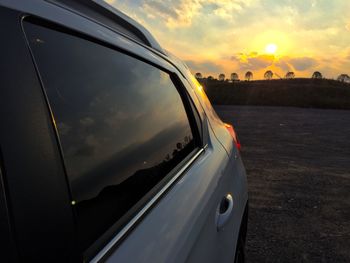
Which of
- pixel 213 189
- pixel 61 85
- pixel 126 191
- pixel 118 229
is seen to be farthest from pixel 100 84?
pixel 213 189

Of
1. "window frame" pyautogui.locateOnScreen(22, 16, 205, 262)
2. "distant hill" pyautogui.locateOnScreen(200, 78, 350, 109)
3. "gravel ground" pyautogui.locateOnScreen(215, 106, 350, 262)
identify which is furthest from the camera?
"distant hill" pyautogui.locateOnScreen(200, 78, 350, 109)

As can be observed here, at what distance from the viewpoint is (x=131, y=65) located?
6.29 feet

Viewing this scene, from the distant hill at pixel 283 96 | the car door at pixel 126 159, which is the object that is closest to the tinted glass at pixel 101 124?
the car door at pixel 126 159

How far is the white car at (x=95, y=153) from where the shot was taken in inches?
39.4

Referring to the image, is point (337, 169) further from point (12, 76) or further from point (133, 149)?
point (12, 76)

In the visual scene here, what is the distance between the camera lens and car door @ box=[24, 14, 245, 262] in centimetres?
127

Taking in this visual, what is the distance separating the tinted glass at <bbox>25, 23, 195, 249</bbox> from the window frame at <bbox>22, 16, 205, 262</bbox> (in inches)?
0.7

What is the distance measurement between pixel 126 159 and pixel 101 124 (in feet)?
0.64

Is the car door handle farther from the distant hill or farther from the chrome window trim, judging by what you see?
the distant hill

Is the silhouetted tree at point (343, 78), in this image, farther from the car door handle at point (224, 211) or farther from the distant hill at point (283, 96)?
the car door handle at point (224, 211)

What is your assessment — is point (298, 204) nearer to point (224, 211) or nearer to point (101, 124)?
point (224, 211)

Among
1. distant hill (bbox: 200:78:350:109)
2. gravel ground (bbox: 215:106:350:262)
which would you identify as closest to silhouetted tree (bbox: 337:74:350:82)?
distant hill (bbox: 200:78:350:109)

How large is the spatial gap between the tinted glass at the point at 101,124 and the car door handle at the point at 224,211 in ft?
1.14

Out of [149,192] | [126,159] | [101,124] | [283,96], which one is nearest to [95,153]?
[101,124]
